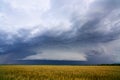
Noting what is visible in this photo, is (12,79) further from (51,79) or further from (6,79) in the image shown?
(51,79)

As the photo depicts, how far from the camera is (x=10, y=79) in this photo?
46.4 ft

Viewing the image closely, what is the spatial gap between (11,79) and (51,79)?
2.76 metres

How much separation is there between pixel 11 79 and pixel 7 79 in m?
0.27

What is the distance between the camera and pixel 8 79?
14086 millimetres

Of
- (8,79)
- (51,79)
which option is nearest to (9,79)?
(8,79)

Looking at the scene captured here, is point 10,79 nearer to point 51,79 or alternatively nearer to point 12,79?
point 12,79

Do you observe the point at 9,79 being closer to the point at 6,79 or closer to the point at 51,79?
the point at 6,79

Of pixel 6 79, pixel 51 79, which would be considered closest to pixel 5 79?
pixel 6 79

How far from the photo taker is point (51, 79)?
46.3 ft

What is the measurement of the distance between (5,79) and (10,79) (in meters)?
0.35

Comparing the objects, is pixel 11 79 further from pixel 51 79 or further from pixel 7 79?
pixel 51 79

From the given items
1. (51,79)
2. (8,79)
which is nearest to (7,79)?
(8,79)

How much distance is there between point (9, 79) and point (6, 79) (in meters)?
0.21

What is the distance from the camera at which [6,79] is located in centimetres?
1398
